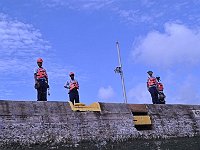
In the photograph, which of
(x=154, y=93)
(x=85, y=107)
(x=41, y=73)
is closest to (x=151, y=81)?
(x=154, y=93)

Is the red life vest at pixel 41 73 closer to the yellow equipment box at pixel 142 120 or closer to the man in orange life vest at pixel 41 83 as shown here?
the man in orange life vest at pixel 41 83

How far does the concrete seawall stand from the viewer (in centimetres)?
995

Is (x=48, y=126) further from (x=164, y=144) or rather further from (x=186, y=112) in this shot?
(x=186, y=112)

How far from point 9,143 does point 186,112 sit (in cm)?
633

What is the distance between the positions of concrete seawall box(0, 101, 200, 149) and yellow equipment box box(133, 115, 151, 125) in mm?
171

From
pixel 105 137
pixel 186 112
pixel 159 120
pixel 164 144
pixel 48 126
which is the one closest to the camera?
pixel 48 126

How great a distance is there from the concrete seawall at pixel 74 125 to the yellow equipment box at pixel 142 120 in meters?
0.17

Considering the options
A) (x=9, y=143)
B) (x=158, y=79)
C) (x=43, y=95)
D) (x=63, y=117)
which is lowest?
(x=9, y=143)

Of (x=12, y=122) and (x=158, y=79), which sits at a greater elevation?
(x=158, y=79)

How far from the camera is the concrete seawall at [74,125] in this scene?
995 centimetres

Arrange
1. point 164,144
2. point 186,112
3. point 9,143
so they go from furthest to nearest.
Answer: point 186,112, point 164,144, point 9,143

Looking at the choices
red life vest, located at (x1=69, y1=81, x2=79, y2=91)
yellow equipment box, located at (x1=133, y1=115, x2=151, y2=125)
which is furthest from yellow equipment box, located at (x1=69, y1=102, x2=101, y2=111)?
yellow equipment box, located at (x1=133, y1=115, x2=151, y2=125)

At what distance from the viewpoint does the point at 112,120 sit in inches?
456

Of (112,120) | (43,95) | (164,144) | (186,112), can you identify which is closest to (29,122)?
(43,95)
